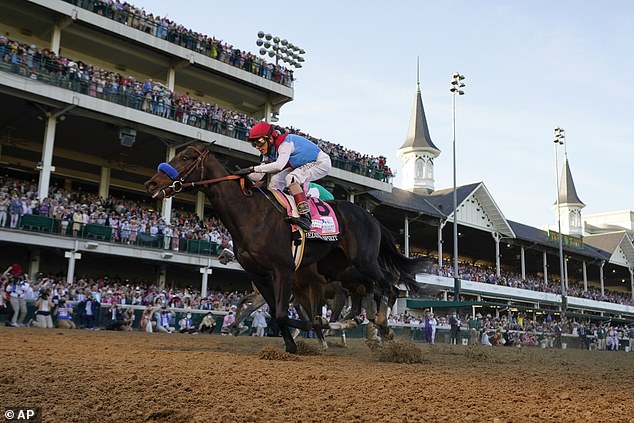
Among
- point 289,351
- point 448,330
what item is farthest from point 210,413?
point 448,330

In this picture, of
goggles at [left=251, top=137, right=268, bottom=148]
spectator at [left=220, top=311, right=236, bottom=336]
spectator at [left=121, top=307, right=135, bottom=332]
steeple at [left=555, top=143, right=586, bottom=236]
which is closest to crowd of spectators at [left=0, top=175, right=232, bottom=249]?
spectator at [left=220, top=311, right=236, bottom=336]

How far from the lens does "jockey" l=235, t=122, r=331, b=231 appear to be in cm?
809

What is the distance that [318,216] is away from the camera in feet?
27.8

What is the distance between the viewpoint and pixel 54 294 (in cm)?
1917

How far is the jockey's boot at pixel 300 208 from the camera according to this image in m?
7.98

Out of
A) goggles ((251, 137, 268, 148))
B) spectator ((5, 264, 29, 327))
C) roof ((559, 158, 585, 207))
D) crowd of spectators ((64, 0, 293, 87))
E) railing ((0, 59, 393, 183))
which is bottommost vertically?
spectator ((5, 264, 29, 327))

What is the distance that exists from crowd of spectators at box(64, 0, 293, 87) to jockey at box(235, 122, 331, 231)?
72.6 feet

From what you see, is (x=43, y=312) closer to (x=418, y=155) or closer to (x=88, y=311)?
(x=88, y=311)

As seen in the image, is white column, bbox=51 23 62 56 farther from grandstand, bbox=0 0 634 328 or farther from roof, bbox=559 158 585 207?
roof, bbox=559 158 585 207

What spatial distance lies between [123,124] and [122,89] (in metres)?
1.55

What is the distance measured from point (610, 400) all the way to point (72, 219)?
22229mm

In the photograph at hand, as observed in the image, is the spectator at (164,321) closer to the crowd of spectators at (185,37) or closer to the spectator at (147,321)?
the spectator at (147,321)

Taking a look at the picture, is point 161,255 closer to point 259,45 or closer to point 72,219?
point 72,219

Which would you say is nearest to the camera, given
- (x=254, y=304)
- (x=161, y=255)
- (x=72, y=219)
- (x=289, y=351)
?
(x=289, y=351)
